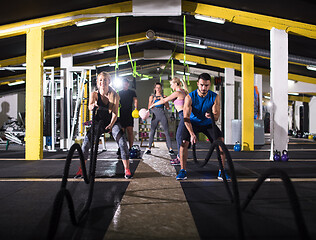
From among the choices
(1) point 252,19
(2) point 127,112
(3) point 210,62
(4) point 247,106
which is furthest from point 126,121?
(3) point 210,62

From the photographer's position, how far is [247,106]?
9.08 meters

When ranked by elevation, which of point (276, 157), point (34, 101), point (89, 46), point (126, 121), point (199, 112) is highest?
point (89, 46)

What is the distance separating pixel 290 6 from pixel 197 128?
3.99 metres

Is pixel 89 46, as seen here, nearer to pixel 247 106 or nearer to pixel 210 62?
pixel 210 62

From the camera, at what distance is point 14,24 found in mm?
6566

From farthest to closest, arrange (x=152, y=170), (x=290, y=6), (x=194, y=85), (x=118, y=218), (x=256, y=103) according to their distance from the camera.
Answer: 1. (x=194, y=85)
2. (x=256, y=103)
3. (x=290, y=6)
4. (x=152, y=170)
5. (x=118, y=218)

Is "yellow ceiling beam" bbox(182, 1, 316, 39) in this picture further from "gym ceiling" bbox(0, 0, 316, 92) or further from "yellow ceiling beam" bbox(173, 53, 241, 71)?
"yellow ceiling beam" bbox(173, 53, 241, 71)

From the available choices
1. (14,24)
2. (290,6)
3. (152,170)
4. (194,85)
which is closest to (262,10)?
(290,6)

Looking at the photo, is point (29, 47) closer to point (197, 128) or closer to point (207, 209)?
point (197, 128)

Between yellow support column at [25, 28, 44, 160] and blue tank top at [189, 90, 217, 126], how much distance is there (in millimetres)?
4019

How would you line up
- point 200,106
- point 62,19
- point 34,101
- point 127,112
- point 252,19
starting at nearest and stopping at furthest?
1. point 200,106
2. point 127,112
3. point 34,101
4. point 62,19
5. point 252,19

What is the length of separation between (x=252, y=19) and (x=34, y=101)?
548 centimetres

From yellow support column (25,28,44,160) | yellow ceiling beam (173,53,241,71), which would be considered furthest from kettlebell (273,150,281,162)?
yellow ceiling beam (173,53,241,71)

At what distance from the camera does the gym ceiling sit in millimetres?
6406
